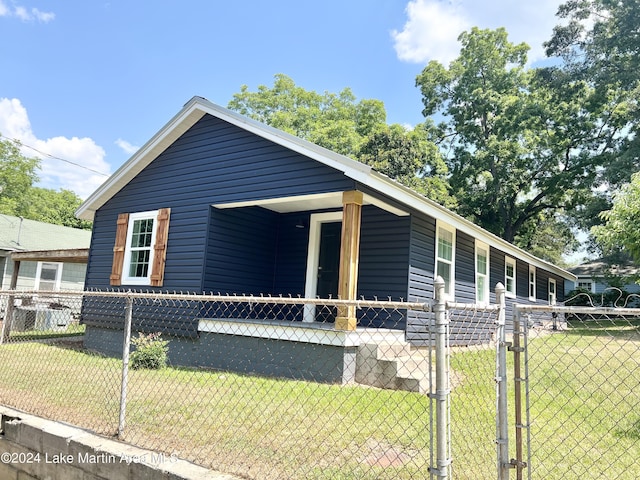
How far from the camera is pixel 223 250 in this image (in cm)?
841

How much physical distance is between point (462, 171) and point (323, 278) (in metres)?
19.4

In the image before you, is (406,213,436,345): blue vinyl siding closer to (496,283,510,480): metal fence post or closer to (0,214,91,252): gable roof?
(496,283,510,480): metal fence post

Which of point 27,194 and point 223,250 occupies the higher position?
point 27,194

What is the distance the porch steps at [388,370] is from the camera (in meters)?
5.49

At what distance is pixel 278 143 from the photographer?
7.44 metres

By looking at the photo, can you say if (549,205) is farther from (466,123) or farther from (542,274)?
(542,274)

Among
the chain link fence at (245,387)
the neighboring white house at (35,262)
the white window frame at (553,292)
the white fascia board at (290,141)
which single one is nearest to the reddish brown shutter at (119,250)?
the chain link fence at (245,387)

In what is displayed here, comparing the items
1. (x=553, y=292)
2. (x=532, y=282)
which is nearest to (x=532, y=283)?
(x=532, y=282)

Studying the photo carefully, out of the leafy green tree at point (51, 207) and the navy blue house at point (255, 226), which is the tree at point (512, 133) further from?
the leafy green tree at point (51, 207)

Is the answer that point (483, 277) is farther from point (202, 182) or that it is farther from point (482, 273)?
point (202, 182)

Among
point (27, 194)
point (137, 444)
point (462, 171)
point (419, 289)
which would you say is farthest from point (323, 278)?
point (27, 194)

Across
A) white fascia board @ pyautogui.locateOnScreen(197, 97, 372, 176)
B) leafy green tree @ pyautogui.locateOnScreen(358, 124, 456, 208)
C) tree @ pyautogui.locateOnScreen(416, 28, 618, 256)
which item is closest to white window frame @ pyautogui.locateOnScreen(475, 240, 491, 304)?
white fascia board @ pyautogui.locateOnScreen(197, 97, 372, 176)

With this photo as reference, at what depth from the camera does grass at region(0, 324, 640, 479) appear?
3068 millimetres

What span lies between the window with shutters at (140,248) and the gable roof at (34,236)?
28.9ft
